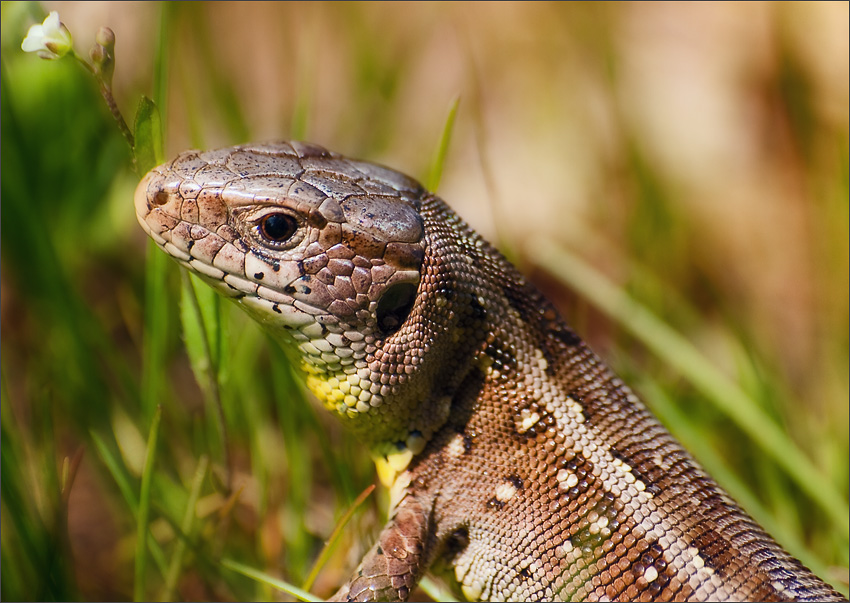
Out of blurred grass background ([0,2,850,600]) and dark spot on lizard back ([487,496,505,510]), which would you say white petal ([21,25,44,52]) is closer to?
blurred grass background ([0,2,850,600])

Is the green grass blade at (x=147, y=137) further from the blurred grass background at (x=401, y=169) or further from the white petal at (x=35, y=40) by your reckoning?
the blurred grass background at (x=401, y=169)

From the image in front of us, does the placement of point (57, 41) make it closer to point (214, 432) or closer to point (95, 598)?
point (214, 432)

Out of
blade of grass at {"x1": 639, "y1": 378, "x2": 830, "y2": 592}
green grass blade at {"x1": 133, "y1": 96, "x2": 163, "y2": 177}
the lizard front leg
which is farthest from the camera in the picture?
blade of grass at {"x1": 639, "y1": 378, "x2": 830, "y2": 592}

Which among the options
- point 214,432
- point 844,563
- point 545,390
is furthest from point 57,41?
point 844,563

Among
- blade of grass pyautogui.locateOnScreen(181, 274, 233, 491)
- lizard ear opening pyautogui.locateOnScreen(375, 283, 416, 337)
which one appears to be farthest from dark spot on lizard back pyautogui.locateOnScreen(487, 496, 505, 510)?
blade of grass pyautogui.locateOnScreen(181, 274, 233, 491)

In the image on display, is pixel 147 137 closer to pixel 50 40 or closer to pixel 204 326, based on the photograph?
pixel 50 40

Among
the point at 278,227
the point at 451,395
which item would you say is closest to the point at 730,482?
the point at 451,395
